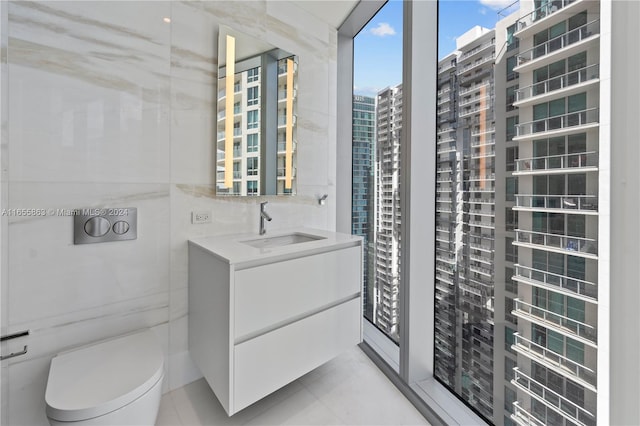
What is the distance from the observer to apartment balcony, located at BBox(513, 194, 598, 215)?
88 cm

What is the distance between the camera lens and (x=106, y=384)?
105 cm

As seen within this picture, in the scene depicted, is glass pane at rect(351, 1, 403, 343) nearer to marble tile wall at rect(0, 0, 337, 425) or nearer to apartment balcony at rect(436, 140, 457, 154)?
apartment balcony at rect(436, 140, 457, 154)

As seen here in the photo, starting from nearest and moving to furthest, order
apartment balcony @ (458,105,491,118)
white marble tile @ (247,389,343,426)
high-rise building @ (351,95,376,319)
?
1. apartment balcony @ (458,105,491,118)
2. white marble tile @ (247,389,343,426)
3. high-rise building @ (351,95,376,319)

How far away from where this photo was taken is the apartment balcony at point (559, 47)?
0.88 meters

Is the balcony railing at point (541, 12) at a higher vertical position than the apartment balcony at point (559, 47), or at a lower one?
higher

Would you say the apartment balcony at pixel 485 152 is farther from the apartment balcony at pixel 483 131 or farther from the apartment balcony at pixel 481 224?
the apartment balcony at pixel 481 224

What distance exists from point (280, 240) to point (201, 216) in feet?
1.68

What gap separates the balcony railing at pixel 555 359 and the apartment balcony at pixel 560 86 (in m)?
0.90

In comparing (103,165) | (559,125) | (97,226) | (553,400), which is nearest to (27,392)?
(97,226)

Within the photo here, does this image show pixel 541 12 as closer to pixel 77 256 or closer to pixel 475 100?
pixel 475 100

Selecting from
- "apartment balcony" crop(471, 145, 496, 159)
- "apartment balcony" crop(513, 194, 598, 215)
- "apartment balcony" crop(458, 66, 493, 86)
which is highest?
"apartment balcony" crop(458, 66, 493, 86)

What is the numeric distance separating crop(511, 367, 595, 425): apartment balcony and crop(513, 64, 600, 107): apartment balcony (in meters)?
1.04

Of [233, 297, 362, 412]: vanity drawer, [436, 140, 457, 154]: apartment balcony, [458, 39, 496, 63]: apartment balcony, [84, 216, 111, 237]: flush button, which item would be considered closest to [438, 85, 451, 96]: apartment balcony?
[458, 39, 496, 63]: apartment balcony

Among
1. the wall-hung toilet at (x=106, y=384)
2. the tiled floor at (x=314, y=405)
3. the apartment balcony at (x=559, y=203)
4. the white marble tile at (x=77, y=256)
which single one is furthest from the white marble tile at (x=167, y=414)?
the apartment balcony at (x=559, y=203)
